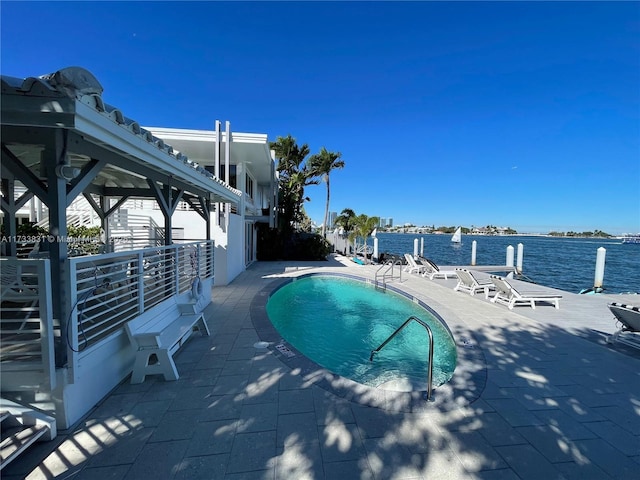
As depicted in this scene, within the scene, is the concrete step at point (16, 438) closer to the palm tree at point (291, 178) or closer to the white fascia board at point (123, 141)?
the white fascia board at point (123, 141)

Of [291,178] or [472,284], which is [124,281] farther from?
[291,178]

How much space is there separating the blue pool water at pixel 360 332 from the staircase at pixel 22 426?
12.1ft

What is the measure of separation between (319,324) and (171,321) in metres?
3.69

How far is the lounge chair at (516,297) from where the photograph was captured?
7258mm

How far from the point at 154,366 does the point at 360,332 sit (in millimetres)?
4498

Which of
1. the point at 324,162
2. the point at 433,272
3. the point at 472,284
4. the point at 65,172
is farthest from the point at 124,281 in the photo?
the point at 324,162

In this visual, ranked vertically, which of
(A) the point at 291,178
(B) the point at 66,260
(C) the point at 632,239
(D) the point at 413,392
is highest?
(A) the point at 291,178

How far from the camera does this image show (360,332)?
6516 millimetres

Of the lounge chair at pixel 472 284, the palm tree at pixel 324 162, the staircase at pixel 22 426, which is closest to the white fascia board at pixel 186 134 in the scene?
the staircase at pixel 22 426

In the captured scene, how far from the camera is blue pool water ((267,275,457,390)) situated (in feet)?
15.4

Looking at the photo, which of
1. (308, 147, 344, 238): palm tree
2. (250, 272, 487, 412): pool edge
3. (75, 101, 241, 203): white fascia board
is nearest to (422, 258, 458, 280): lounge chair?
(250, 272, 487, 412): pool edge

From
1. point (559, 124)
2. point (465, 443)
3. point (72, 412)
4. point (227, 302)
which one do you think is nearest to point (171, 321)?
point (72, 412)

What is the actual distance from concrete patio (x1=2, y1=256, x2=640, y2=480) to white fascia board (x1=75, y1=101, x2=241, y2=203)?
2.87m

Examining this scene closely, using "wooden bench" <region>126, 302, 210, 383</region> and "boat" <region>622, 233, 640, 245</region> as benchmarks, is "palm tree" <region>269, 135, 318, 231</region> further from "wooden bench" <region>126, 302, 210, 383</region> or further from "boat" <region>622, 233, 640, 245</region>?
"boat" <region>622, 233, 640, 245</region>
